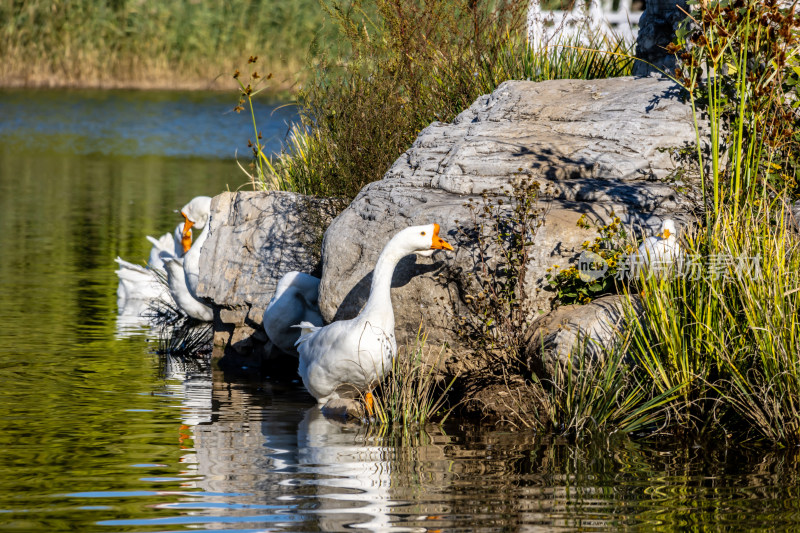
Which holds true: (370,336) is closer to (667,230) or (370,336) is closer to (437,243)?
(437,243)

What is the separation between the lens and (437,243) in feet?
23.8

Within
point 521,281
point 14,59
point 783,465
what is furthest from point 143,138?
point 783,465

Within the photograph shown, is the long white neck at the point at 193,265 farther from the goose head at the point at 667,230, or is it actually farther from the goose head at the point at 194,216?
the goose head at the point at 667,230

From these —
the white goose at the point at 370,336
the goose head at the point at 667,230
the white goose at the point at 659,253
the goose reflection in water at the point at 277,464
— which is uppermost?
the goose head at the point at 667,230

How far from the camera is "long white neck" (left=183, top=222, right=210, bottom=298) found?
10039mm

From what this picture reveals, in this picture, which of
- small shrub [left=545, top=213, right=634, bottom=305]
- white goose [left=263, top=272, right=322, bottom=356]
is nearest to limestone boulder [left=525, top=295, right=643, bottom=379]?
small shrub [left=545, top=213, right=634, bottom=305]

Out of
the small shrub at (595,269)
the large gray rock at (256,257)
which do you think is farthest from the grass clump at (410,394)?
the large gray rock at (256,257)

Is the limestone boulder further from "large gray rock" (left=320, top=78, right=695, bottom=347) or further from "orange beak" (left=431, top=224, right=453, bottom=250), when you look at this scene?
"orange beak" (left=431, top=224, right=453, bottom=250)

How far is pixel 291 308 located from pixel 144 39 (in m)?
24.7

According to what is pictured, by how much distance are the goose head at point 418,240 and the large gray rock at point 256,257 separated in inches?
88.8

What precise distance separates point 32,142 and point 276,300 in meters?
20.7

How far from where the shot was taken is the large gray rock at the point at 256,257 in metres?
9.59

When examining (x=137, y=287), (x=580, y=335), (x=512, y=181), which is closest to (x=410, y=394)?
(x=580, y=335)

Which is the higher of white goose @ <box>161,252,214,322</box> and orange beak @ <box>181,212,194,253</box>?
orange beak @ <box>181,212,194,253</box>
